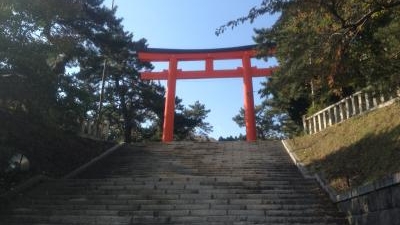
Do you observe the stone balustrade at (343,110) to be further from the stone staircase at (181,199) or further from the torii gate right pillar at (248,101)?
the torii gate right pillar at (248,101)

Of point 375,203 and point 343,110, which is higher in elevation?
point 343,110

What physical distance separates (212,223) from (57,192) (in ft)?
13.5

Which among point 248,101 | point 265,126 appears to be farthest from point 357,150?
point 265,126

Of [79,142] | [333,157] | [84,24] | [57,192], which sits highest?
[84,24]

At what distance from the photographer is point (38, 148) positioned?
13000 millimetres

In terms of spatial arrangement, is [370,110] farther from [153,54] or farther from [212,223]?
[153,54]

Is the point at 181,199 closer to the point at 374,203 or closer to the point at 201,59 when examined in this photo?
the point at 374,203

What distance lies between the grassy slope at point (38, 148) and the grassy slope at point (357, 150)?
22.1 feet

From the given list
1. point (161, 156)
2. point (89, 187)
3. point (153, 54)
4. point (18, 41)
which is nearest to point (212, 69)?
point (153, 54)

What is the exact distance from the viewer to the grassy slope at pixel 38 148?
37.3 feet

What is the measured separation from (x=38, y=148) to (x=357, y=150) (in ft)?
26.9

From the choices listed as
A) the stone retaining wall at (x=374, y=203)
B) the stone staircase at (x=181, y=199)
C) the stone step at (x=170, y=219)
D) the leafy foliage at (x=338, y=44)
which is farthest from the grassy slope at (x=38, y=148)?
the stone retaining wall at (x=374, y=203)

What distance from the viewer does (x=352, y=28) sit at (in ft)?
23.9

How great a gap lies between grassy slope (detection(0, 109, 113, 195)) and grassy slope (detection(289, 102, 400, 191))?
675 cm
